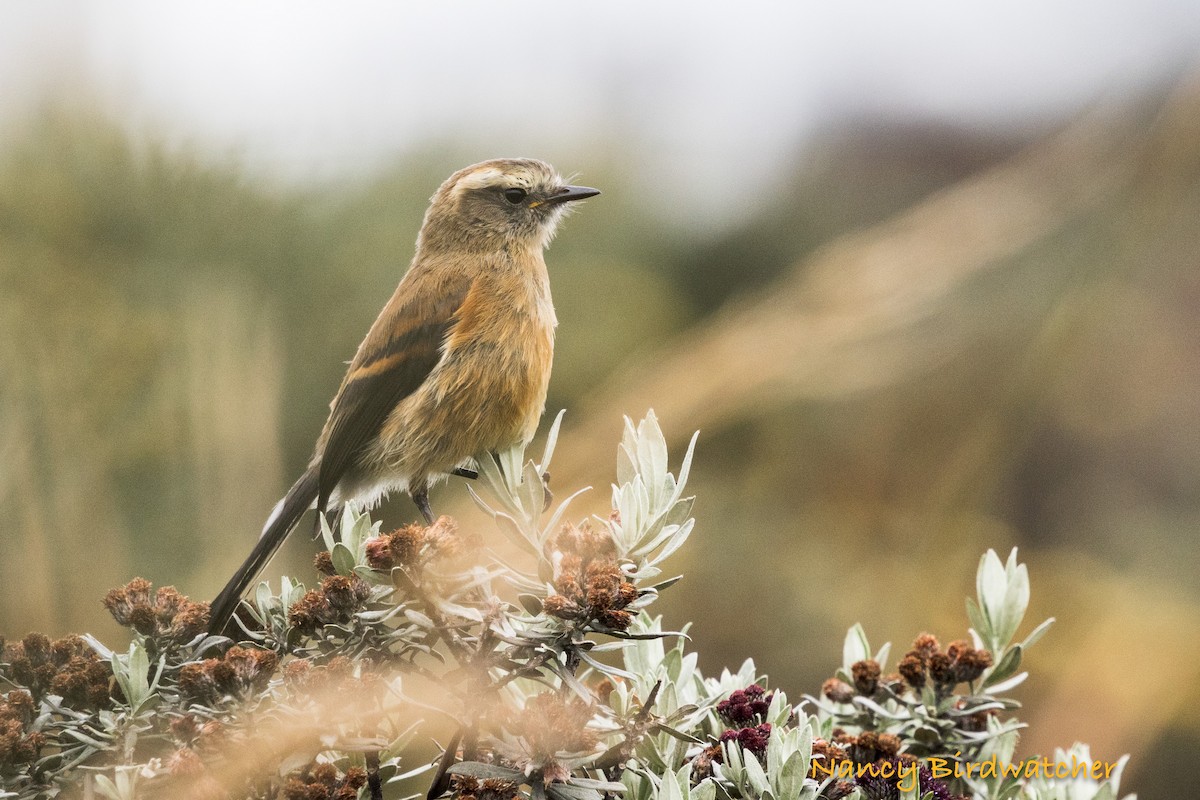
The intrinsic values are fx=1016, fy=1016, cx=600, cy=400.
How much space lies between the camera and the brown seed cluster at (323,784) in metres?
1.32

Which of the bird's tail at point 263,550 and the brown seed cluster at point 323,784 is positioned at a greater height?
the bird's tail at point 263,550

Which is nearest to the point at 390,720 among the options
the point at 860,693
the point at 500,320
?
the point at 860,693

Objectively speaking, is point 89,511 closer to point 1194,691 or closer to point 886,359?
point 886,359

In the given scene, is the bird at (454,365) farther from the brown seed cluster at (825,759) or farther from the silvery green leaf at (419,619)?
the brown seed cluster at (825,759)

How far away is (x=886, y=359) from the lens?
188 inches

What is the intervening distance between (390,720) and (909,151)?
5.22 meters

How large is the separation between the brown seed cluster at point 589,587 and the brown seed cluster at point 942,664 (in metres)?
0.52

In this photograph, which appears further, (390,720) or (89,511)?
(89,511)

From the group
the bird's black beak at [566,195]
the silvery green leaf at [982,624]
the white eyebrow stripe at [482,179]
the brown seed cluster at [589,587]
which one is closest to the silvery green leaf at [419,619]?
the brown seed cluster at [589,587]

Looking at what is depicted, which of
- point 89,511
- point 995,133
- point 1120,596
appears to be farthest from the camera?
point 995,133

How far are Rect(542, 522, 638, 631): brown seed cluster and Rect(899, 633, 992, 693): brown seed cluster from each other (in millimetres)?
519

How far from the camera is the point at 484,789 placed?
1.38 meters

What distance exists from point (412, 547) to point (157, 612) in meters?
0.47

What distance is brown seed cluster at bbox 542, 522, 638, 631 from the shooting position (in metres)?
1.28
